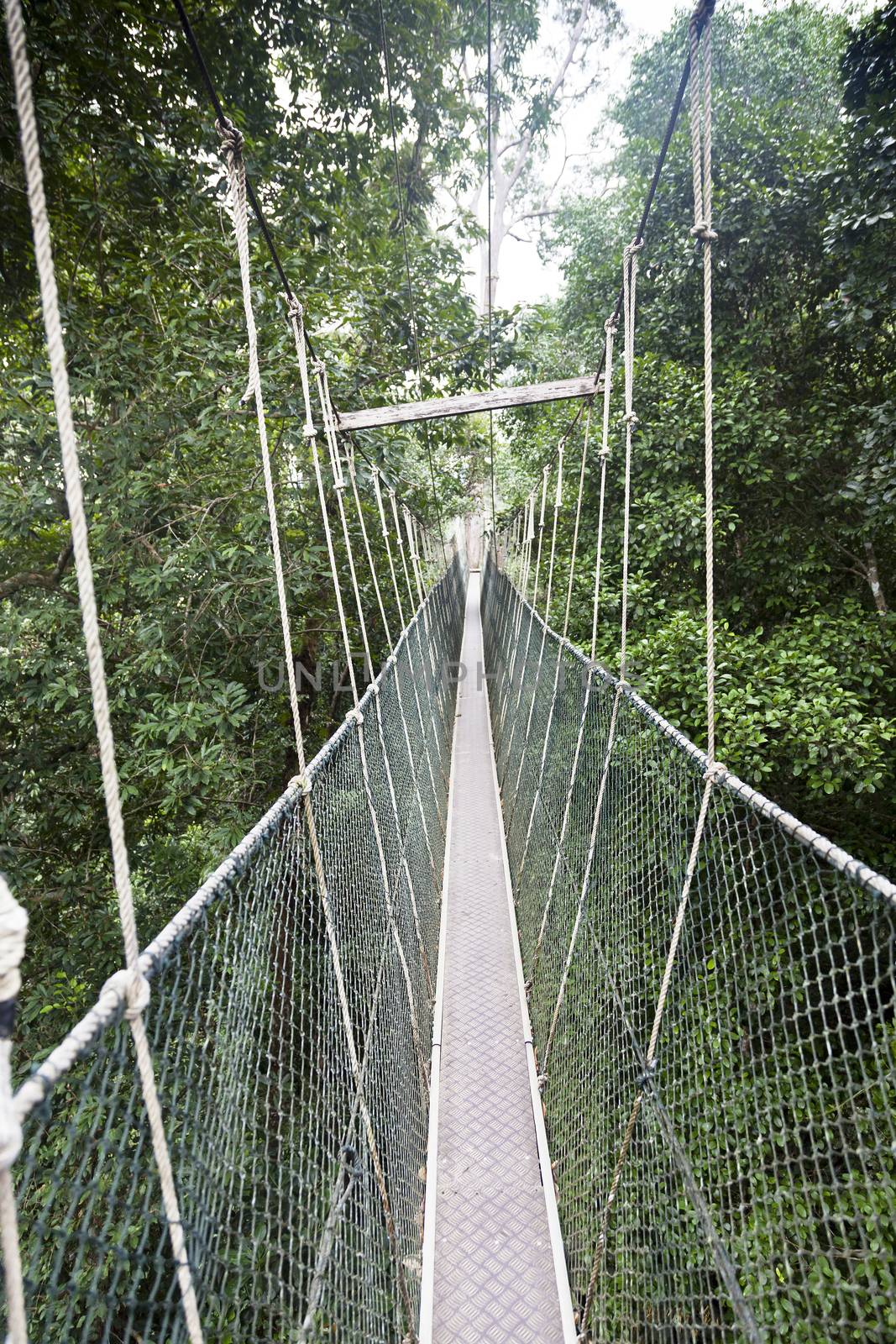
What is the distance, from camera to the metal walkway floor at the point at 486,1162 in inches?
60.3

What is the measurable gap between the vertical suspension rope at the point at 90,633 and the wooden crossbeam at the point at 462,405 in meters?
2.33

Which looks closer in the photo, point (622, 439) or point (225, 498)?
point (225, 498)

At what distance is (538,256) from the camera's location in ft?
26.8

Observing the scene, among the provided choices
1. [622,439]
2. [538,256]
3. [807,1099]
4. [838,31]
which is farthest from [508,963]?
[538,256]

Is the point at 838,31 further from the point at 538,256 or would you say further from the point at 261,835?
the point at 261,835

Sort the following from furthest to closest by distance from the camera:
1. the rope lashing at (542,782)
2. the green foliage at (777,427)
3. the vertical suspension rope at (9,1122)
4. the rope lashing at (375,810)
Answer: the green foliage at (777,427)
the rope lashing at (542,782)
the rope lashing at (375,810)
the vertical suspension rope at (9,1122)

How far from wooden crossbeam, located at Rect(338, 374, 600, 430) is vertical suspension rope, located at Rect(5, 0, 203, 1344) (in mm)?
2331

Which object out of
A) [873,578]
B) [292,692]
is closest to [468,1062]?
[292,692]

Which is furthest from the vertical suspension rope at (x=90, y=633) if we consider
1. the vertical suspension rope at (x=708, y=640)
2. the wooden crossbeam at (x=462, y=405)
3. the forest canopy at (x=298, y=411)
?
the wooden crossbeam at (x=462, y=405)

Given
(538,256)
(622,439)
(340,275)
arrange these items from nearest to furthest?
(340,275), (622,439), (538,256)

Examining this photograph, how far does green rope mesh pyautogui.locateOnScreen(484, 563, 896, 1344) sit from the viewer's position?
92 cm

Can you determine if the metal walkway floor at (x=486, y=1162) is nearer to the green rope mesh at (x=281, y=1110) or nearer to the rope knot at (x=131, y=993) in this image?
the green rope mesh at (x=281, y=1110)

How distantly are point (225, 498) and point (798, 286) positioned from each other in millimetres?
3423

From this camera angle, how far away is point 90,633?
0.55 metres
